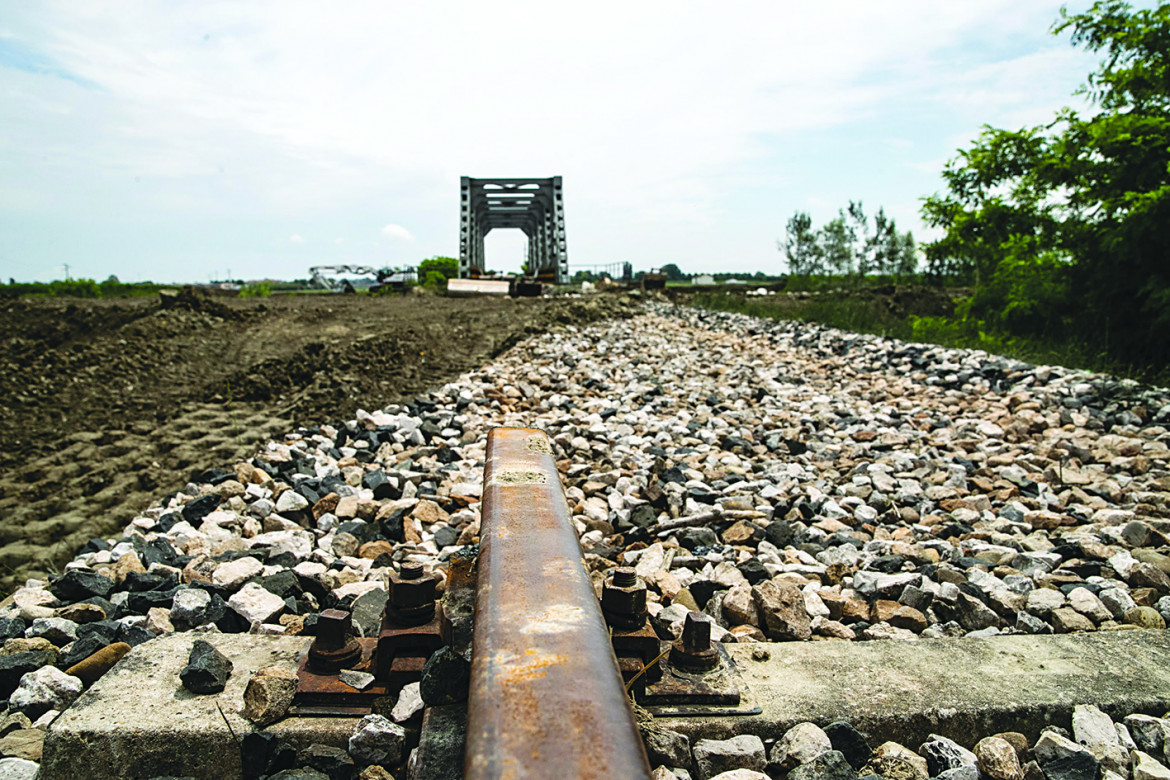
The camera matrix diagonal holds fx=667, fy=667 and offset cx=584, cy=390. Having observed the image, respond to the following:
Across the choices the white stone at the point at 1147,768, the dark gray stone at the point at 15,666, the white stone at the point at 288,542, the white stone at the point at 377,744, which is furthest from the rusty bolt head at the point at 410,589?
the white stone at the point at 1147,768

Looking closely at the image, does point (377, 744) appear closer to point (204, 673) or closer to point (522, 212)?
point (204, 673)

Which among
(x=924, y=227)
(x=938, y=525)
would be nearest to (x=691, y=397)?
(x=938, y=525)

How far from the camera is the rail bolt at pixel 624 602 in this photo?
4.06 ft

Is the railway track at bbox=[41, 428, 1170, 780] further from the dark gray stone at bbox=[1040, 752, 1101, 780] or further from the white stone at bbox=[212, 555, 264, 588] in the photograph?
the white stone at bbox=[212, 555, 264, 588]

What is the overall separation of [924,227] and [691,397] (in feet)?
18.0

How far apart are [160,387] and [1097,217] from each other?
8.34 m

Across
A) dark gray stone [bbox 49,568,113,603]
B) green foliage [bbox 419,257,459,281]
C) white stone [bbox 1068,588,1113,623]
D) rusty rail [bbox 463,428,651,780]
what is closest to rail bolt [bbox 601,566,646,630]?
rusty rail [bbox 463,428,651,780]

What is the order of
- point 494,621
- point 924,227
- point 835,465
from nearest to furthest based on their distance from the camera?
point 494,621 → point 835,465 → point 924,227

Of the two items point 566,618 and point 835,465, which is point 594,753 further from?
point 835,465

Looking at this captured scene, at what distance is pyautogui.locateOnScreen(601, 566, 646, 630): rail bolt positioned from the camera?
→ 1236mm

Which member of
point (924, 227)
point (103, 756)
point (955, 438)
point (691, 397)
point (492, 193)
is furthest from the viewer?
point (492, 193)

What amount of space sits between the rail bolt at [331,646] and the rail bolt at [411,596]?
91 millimetres

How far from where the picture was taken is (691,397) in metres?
4.98

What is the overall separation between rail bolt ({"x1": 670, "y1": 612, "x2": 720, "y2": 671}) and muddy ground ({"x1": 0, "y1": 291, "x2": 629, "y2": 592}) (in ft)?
8.08
